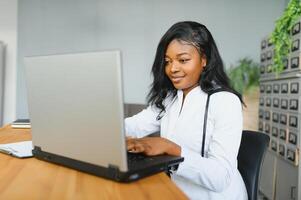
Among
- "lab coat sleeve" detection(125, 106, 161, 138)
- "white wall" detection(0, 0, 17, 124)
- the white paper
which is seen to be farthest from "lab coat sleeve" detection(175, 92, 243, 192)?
"white wall" detection(0, 0, 17, 124)

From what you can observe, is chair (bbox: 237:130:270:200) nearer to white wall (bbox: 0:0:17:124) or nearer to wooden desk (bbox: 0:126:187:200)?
wooden desk (bbox: 0:126:187:200)

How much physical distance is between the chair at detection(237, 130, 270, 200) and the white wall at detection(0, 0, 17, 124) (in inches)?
117

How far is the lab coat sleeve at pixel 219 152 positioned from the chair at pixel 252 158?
0.17 m

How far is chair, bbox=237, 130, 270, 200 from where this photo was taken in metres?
1.09

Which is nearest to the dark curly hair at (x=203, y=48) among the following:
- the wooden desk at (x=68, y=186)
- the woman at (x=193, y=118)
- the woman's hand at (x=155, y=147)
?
the woman at (x=193, y=118)

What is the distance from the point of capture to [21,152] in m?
0.96

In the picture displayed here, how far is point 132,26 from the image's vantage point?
3.49 m

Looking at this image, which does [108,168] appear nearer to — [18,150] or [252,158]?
[18,150]

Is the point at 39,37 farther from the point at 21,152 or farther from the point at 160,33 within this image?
the point at 21,152

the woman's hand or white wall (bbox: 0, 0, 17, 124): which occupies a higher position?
white wall (bbox: 0, 0, 17, 124)

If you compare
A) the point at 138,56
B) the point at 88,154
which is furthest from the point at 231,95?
the point at 138,56

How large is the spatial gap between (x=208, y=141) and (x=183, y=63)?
0.95 ft

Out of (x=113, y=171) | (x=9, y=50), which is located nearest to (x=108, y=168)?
(x=113, y=171)

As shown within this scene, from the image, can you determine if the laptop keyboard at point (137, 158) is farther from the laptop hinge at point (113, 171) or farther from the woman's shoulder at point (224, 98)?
the woman's shoulder at point (224, 98)
